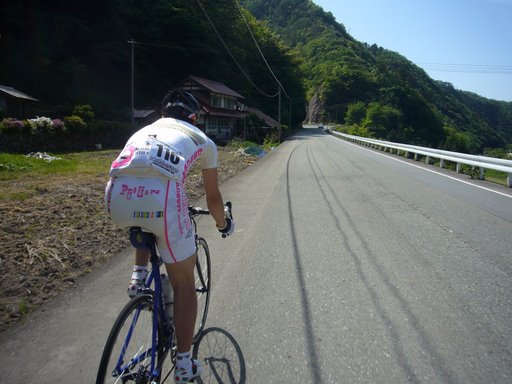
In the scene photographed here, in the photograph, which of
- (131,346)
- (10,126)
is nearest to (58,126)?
(10,126)

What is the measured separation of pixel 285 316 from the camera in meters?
3.37

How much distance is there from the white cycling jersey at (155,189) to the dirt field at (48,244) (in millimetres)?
1863

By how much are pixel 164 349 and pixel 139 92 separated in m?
47.8

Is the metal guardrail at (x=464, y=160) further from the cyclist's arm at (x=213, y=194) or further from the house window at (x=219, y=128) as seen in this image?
the house window at (x=219, y=128)

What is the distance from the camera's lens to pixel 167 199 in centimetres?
221

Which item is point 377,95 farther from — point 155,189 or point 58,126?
point 155,189

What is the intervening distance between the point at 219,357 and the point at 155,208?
1.30 meters

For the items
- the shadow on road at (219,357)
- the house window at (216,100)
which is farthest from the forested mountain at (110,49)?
the shadow on road at (219,357)

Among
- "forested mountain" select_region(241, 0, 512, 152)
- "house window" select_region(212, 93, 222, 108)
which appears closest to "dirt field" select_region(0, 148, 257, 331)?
"house window" select_region(212, 93, 222, 108)

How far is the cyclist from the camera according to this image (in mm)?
2178

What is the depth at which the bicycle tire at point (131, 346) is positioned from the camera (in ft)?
6.61

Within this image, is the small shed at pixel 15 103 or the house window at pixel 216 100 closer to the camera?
the small shed at pixel 15 103

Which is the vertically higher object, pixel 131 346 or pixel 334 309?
pixel 131 346

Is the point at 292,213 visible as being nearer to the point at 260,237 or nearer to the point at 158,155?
the point at 260,237
